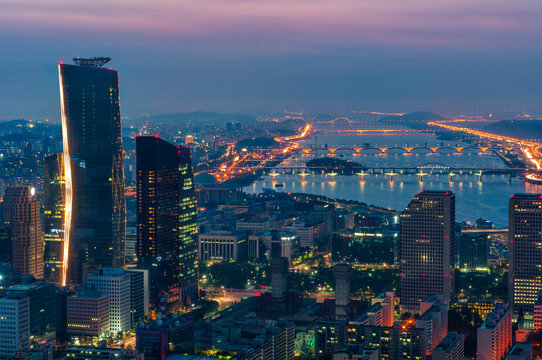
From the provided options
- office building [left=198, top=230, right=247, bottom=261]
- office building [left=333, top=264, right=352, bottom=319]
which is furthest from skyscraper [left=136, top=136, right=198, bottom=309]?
office building [left=198, top=230, right=247, bottom=261]

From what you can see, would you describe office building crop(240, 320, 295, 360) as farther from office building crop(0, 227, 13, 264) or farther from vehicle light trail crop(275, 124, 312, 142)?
vehicle light trail crop(275, 124, 312, 142)

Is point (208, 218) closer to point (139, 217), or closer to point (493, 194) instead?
point (139, 217)

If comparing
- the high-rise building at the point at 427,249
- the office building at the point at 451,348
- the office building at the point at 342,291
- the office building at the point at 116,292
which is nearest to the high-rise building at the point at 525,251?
the high-rise building at the point at 427,249

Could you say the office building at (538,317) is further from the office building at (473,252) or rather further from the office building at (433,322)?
the office building at (473,252)

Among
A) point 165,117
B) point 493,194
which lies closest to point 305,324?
point 493,194

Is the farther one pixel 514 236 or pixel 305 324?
pixel 514 236
